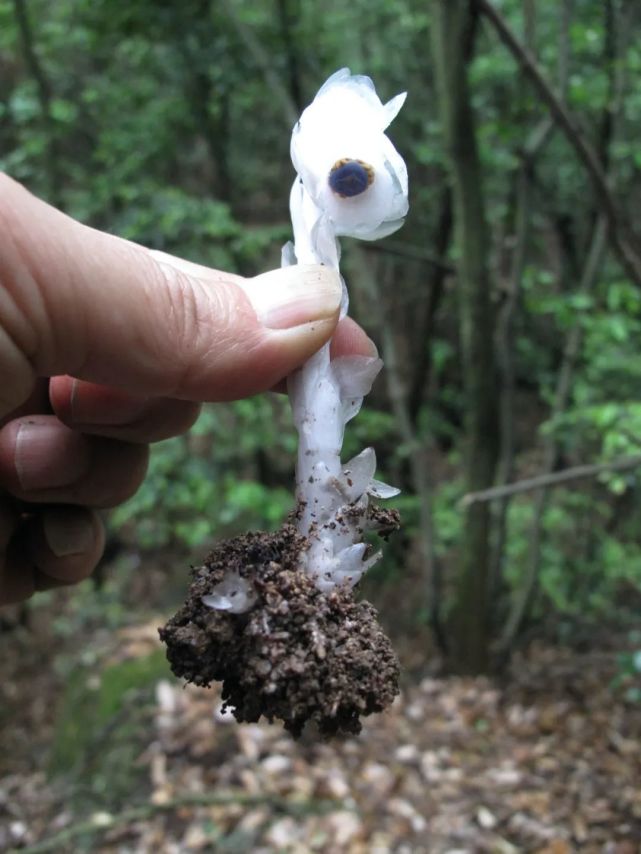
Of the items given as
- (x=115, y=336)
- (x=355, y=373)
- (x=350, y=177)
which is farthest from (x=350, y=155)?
(x=115, y=336)

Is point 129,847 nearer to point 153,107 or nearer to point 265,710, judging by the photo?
point 265,710

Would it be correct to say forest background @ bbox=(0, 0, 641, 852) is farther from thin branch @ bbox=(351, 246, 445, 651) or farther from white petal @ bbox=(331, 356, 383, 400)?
white petal @ bbox=(331, 356, 383, 400)

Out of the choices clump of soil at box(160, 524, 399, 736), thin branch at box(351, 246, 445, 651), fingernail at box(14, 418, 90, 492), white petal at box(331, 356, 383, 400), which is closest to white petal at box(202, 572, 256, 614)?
clump of soil at box(160, 524, 399, 736)

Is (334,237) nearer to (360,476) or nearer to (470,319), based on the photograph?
(360,476)

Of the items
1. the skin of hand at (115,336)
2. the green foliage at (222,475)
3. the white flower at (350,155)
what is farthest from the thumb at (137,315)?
the green foliage at (222,475)

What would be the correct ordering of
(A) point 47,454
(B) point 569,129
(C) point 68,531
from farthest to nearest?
(B) point 569,129
(C) point 68,531
(A) point 47,454

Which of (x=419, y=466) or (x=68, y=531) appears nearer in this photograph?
(x=68, y=531)
